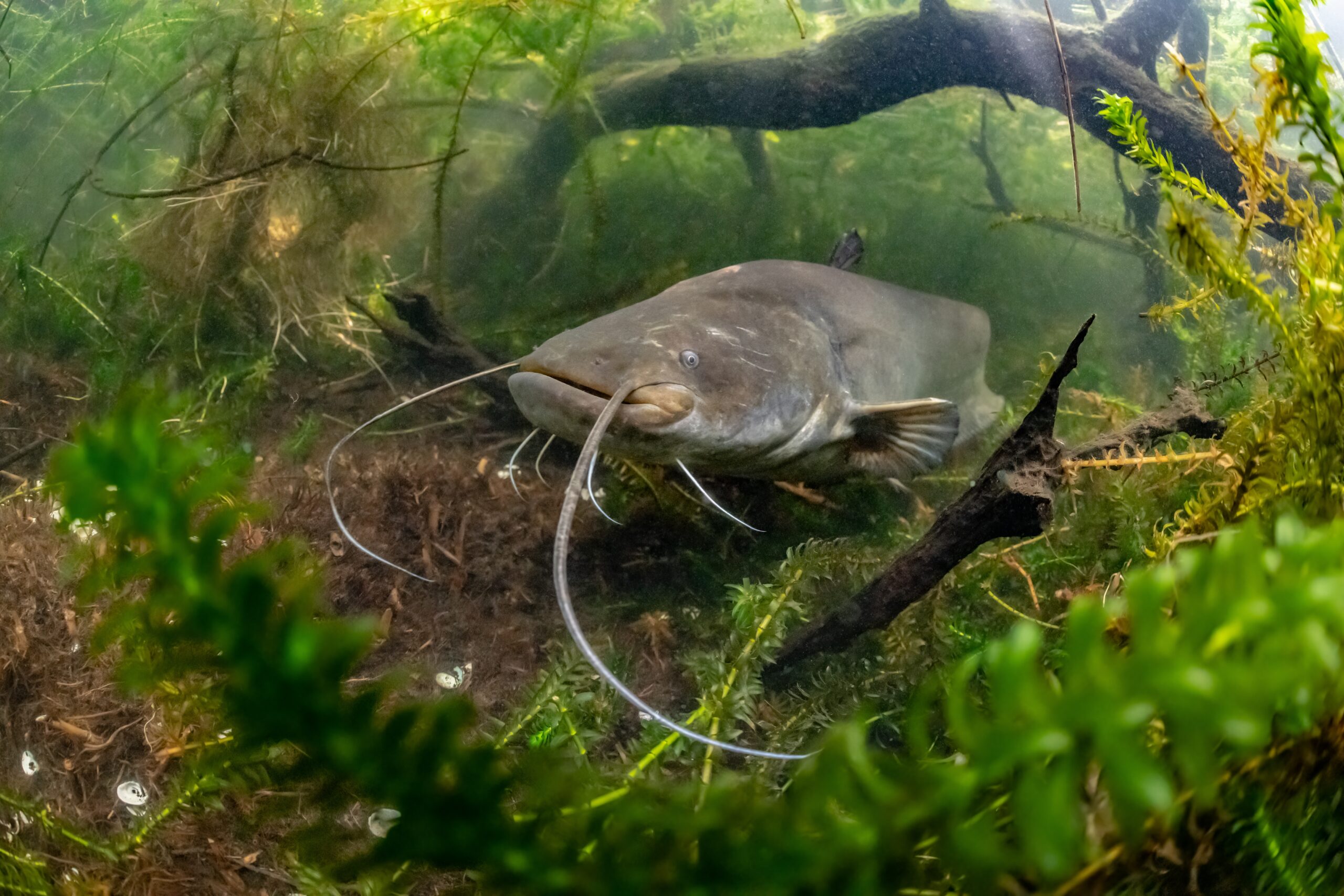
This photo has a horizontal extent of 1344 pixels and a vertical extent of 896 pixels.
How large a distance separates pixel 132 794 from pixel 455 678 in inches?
36.2

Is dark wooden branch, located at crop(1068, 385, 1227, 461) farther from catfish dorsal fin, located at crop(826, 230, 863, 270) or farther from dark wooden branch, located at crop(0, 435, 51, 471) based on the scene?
dark wooden branch, located at crop(0, 435, 51, 471)

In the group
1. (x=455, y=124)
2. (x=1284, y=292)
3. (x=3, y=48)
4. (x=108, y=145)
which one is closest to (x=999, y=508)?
(x=1284, y=292)

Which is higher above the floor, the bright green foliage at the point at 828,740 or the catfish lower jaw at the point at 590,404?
the bright green foliage at the point at 828,740

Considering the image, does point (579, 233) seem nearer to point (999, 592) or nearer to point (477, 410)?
point (477, 410)

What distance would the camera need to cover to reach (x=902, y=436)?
2939mm

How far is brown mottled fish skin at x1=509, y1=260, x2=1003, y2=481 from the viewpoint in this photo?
Result: 2.28m

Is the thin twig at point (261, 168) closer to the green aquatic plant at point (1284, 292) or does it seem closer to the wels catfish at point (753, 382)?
the wels catfish at point (753, 382)

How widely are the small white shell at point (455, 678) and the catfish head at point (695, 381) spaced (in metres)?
0.87

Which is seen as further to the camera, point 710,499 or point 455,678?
point 455,678

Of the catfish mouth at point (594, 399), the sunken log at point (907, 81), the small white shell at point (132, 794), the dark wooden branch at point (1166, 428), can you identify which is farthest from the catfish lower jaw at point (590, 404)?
the sunken log at point (907, 81)

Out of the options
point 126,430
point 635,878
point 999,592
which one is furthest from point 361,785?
point 999,592

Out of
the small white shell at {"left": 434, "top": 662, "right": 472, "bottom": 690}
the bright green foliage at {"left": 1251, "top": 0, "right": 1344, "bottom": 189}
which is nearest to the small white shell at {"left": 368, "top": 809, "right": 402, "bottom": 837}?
the small white shell at {"left": 434, "top": 662, "right": 472, "bottom": 690}

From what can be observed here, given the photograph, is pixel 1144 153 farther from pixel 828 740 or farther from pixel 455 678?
pixel 455 678

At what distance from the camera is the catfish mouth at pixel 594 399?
2.20 m
